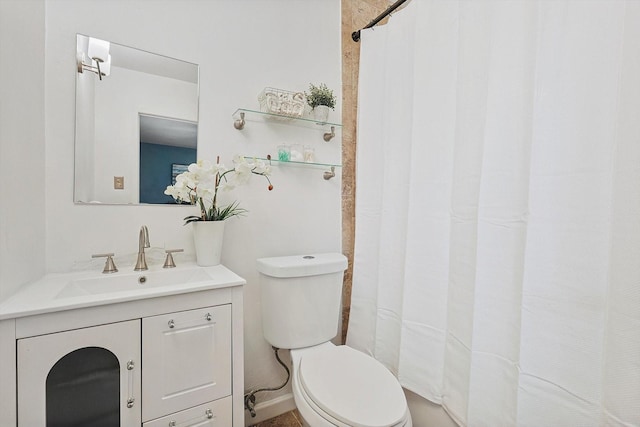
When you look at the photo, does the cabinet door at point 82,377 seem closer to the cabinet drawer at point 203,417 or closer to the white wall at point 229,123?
the cabinet drawer at point 203,417

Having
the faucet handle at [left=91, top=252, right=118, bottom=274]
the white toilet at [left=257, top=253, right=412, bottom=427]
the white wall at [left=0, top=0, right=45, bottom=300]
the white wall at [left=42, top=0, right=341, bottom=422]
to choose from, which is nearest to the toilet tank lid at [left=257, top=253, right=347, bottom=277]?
the white toilet at [left=257, top=253, right=412, bottom=427]

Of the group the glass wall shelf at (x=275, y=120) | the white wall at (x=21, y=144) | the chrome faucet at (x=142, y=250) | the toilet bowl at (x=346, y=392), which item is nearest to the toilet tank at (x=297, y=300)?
the toilet bowl at (x=346, y=392)

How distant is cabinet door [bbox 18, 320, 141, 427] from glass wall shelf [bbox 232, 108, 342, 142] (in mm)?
946

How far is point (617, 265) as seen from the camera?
66 cm

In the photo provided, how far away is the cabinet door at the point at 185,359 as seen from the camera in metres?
0.88

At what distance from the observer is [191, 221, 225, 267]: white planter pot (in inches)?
46.6

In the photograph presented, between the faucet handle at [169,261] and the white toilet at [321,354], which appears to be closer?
the white toilet at [321,354]

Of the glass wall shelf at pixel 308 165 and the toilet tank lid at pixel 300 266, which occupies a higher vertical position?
the glass wall shelf at pixel 308 165

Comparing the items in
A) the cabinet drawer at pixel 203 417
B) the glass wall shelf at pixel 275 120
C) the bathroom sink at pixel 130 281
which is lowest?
the cabinet drawer at pixel 203 417

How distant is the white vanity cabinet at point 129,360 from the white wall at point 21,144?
197 millimetres

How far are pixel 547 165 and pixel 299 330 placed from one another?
1.11m

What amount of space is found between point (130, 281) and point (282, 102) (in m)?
1.01

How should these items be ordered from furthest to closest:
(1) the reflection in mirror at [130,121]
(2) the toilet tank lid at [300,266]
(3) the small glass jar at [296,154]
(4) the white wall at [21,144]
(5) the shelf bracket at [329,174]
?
(5) the shelf bracket at [329,174], (3) the small glass jar at [296,154], (2) the toilet tank lid at [300,266], (1) the reflection in mirror at [130,121], (4) the white wall at [21,144]

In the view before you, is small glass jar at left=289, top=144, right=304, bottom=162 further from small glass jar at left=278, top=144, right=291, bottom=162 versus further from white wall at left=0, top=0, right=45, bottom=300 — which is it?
white wall at left=0, top=0, right=45, bottom=300
